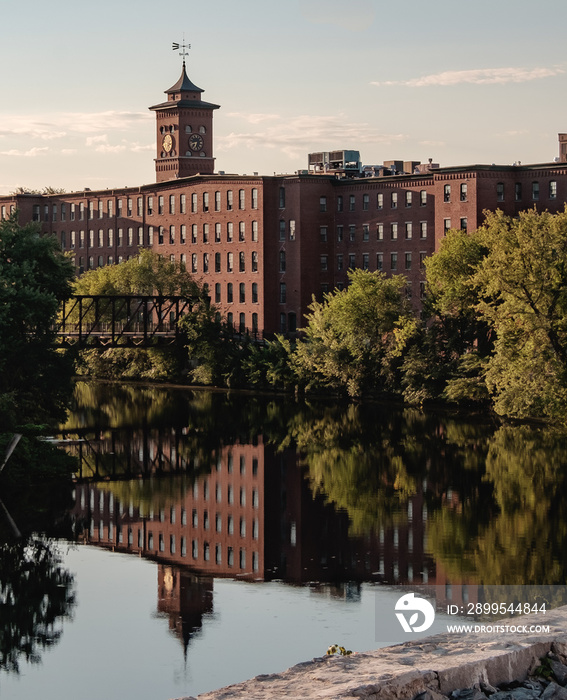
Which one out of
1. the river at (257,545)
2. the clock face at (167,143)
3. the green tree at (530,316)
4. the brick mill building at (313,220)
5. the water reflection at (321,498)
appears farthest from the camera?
the clock face at (167,143)

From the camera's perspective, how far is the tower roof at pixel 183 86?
126m

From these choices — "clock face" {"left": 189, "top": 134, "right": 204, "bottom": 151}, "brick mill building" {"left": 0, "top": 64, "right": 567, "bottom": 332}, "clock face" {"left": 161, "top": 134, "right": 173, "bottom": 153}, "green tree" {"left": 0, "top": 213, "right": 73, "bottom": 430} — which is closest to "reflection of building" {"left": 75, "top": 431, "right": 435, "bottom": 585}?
"green tree" {"left": 0, "top": 213, "right": 73, "bottom": 430}

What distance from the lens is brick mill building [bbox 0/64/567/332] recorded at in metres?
92.4

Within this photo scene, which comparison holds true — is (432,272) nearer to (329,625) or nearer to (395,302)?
(395,302)

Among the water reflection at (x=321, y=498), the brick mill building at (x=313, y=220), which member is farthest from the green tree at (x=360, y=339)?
the brick mill building at (x=313, y=220)

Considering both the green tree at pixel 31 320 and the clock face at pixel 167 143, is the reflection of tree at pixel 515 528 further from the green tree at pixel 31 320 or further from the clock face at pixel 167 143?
the clock face at pixel 167 143

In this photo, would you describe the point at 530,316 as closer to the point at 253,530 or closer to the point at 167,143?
the point at 253,530

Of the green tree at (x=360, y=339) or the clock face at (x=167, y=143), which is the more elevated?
the clock face at (x=167, y=143)

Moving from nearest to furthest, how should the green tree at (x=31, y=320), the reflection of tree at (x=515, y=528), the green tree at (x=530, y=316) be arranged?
the reflection of tree at (x=515, y=528) < the green tree at (x=31, y=320) < the green tree at (x=530, y=316)

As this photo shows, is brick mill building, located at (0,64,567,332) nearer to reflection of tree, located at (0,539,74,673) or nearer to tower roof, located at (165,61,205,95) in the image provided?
tower roof, located at (165,61,205,95)

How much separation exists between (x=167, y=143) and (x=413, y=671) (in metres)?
113

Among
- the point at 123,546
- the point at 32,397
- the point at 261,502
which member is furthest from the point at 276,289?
the point at 123,546

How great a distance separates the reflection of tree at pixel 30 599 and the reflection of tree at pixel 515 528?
1030cm

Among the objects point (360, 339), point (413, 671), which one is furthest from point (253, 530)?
point (360, 339)
